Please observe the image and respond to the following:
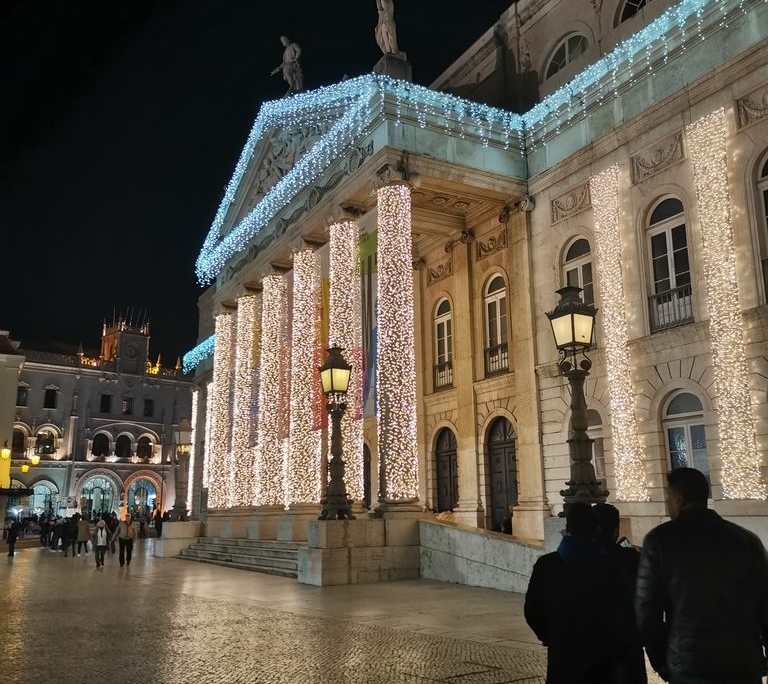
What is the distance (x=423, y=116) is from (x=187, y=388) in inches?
2170

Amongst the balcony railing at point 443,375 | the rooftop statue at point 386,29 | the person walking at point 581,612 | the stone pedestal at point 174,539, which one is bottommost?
the stone pedestal at point 174,539

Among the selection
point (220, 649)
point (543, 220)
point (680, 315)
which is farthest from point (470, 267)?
point (220, 649)

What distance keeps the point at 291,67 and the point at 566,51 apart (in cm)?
1034

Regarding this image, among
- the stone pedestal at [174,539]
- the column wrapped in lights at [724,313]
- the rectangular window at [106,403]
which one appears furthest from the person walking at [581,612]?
the rectangular window at [106,403]

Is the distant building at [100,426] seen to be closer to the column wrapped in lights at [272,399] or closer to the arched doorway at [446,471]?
the column wrapped in lights at [272,399]

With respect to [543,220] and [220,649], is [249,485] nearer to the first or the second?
[543,220]

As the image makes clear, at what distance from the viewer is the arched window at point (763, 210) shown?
1406 centimetres

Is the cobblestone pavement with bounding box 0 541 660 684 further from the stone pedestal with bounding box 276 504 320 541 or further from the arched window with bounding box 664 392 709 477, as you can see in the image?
the stone pedestal with bounding box 276 504 320 541

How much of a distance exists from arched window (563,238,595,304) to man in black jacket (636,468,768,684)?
15174mm

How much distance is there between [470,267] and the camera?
22.4 metres

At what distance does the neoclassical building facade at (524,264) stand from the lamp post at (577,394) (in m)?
5.31

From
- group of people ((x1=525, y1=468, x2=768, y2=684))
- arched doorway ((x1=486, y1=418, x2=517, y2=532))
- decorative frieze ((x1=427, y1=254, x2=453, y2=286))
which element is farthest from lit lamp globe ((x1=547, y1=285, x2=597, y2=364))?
decorative frieze ((x1=427, y1=254, x2=453, y2=286))

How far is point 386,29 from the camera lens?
20.6 meters

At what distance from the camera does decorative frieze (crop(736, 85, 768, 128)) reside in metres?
14.3
